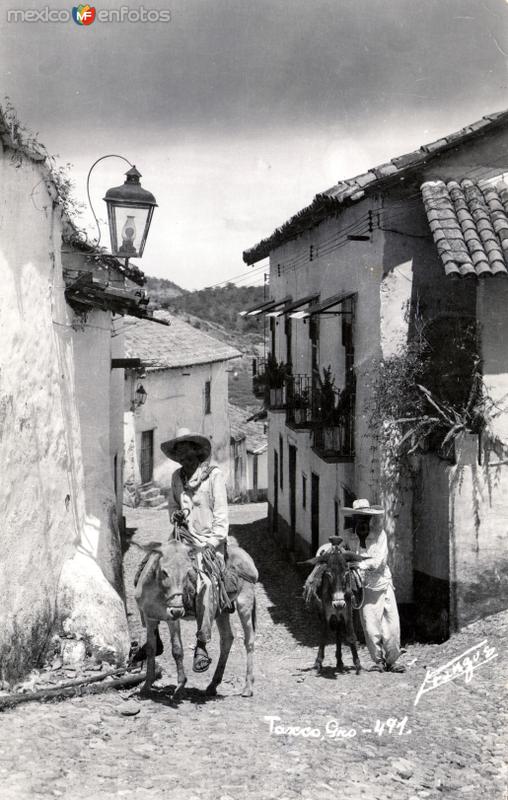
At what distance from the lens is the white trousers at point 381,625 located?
29.7 feet

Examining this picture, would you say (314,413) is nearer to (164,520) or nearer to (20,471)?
(20,471)

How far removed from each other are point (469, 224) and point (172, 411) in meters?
14.3

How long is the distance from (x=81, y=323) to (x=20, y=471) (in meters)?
3.03

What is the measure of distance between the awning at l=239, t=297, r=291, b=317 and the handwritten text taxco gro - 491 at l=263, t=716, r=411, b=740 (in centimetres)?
1044

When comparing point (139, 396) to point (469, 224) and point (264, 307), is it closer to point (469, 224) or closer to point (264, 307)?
point (264, 307)

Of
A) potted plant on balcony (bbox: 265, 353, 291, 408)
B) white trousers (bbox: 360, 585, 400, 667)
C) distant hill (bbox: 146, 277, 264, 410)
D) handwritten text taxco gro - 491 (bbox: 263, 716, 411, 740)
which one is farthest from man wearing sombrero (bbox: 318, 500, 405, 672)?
distant hill (bbox: 146, 277, 264, 410)

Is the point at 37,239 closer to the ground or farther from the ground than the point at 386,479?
farther from the ground

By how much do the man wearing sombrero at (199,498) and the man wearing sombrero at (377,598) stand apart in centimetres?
215

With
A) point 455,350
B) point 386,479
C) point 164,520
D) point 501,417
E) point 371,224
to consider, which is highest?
point 371,224

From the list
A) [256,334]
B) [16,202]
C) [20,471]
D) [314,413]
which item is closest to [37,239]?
[16,202]

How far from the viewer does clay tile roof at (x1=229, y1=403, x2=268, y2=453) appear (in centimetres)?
2861

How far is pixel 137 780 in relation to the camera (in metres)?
5.39
